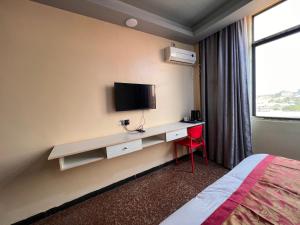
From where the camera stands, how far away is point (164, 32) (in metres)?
2.45

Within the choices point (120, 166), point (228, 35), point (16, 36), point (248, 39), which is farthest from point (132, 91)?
point (248, 39)

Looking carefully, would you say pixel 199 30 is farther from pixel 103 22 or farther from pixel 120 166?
pixel 120 166

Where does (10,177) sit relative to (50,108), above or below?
below

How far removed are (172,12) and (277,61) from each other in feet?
5.93

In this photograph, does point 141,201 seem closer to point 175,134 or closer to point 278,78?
point 175,134

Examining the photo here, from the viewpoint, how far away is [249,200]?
0.85 meters

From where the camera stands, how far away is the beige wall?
1479mm

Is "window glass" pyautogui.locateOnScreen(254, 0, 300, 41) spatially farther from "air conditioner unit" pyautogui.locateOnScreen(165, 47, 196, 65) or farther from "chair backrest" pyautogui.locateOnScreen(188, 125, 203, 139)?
"chair backrest" pyautogui.locateOnScreen(188, 125, 203, 139)

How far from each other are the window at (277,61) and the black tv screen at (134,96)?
1814mm

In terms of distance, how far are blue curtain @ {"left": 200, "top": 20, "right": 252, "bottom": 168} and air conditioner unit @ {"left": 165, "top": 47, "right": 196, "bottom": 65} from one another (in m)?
0.25

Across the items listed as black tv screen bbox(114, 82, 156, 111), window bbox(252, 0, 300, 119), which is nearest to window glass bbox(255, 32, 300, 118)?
window bbox(252, 0, 300, 119)

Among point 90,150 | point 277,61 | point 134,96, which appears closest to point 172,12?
point 134,96

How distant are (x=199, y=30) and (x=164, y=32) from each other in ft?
2.21

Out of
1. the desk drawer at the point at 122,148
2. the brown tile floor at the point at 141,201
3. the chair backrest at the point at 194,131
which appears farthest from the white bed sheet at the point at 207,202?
the chair backrest at the point at 194,131
